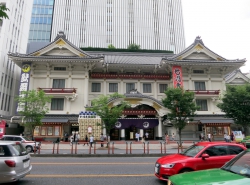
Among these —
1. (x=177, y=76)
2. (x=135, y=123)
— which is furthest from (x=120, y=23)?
(x=135, y=123)

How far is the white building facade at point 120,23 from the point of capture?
6538 cm

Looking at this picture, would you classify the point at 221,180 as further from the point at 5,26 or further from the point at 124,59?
the point at 5,26

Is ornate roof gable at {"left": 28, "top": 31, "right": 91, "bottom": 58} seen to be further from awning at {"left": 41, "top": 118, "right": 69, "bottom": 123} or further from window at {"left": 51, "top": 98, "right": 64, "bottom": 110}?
awning at {"left": 41, "top": 118, "right": 69, "bottom": 123}

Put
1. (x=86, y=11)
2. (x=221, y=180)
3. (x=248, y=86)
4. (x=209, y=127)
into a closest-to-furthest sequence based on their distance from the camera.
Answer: (x=221, y=180), (x=248, y=86), (x=209, y=127), (x=86, y=11)

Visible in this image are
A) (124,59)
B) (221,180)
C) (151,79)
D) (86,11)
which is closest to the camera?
(221,180)

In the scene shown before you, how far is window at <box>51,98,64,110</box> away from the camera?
2956 centimetres

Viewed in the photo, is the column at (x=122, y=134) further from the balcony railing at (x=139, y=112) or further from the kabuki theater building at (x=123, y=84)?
the balcony railing at (x=139, y=112)

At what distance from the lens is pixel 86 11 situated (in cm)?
6762

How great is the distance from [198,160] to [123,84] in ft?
87.1

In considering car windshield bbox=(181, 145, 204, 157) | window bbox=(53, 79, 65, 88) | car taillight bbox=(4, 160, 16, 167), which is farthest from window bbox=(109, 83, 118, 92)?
car taillight bbox=(4, 160, 16, 167)

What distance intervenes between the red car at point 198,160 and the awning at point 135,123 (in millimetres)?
21062

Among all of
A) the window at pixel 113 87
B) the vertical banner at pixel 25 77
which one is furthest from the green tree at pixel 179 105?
the vertical banner at pixel 25 77

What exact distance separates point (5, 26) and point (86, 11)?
42.3 metres

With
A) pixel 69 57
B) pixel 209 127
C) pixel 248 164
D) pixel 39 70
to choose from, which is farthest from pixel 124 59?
pixel 248 164
